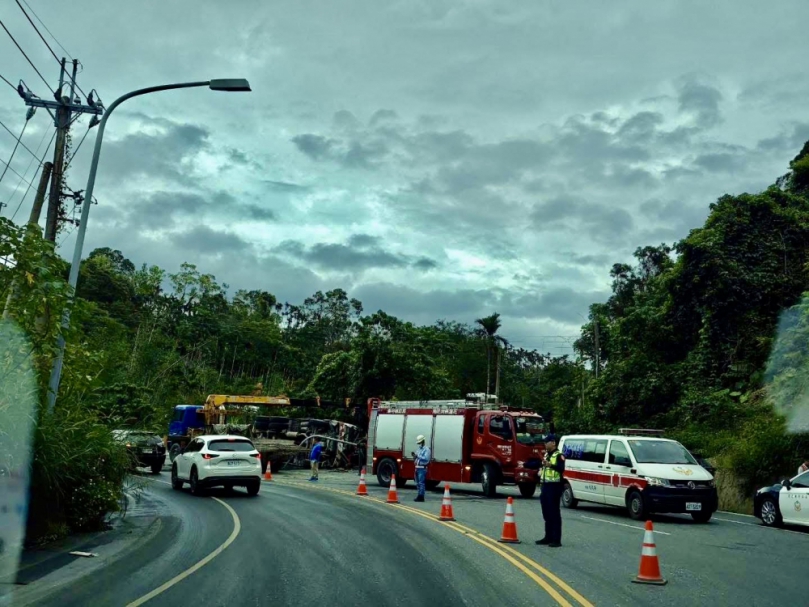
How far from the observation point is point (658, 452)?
59.5 feet

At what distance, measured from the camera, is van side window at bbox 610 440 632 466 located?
58.7ft

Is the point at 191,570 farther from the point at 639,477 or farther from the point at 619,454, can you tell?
the point at 619,454

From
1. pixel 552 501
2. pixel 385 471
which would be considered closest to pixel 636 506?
pixel 552 501

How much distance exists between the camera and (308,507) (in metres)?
19.1

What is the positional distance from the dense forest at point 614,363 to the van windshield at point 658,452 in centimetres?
535

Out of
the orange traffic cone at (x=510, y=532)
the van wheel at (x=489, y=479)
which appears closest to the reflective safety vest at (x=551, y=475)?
the orange traffic cone at (x=510, y=532)

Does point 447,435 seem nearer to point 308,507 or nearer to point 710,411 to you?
point 308,507

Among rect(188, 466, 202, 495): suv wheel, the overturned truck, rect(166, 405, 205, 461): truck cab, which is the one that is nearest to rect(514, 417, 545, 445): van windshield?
rect(188, 466, 202, 495): suv wheel

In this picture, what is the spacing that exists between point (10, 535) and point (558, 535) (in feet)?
27.7

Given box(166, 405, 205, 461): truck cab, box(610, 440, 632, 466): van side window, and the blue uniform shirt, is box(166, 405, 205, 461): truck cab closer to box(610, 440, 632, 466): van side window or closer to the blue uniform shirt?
the blue uniform shirt

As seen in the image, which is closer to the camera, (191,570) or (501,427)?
(191,570)

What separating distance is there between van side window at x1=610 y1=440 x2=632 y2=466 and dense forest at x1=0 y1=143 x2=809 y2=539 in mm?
6264

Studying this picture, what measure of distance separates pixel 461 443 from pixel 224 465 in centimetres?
759

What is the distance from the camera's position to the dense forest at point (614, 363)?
1259 cm
